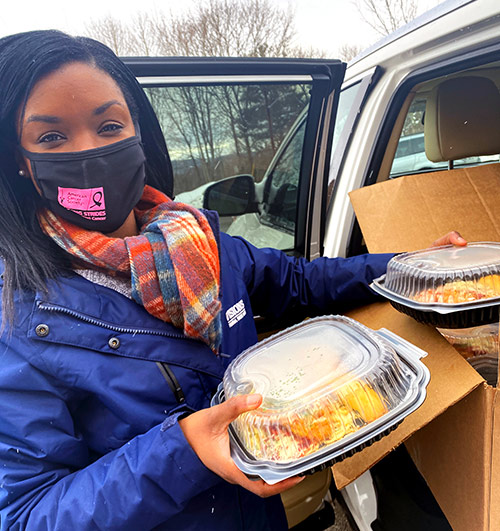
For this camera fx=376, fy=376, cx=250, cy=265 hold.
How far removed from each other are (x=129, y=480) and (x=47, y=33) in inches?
47.9

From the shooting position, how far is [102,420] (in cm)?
99

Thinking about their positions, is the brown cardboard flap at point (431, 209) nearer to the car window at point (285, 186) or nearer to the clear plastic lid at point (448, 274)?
the clear plastic lid at point (448, 274)

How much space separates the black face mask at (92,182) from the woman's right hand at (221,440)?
650mm

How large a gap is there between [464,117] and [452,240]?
1017mm

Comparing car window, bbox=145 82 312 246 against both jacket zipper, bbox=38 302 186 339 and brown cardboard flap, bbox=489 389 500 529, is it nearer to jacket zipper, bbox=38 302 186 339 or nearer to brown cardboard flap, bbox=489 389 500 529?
jacket zipper, bbox=38 302 186 339

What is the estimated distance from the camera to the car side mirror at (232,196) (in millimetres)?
1926

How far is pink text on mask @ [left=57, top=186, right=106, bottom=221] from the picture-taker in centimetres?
109

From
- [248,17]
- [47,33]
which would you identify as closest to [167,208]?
[47,33]

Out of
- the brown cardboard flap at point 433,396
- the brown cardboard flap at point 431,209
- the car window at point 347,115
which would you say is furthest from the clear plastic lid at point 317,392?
the car window at point 347,115

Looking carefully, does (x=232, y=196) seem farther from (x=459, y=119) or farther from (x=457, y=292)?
(x=459, y=119)

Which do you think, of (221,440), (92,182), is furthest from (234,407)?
(92,182)

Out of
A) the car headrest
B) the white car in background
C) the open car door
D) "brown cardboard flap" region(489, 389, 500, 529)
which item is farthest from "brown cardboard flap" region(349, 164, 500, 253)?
"brown cardboard flap" region(489, 389, 500, 529)

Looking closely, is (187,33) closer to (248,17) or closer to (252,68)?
(248,17)

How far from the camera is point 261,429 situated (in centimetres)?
87
